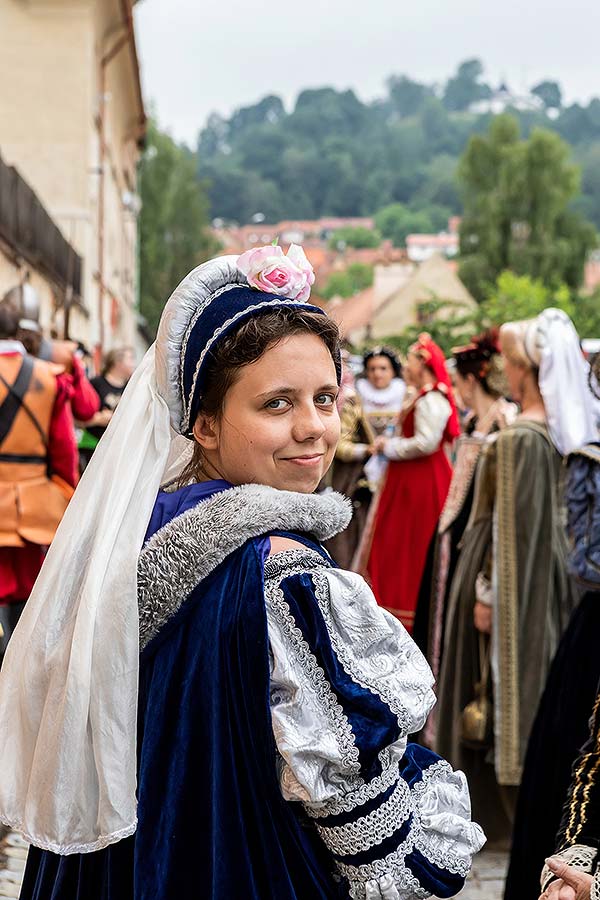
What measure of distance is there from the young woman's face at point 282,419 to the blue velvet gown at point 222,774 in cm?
14

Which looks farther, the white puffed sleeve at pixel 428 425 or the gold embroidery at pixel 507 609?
the white puffed sleeve at pixel 428 425

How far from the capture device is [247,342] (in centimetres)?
202

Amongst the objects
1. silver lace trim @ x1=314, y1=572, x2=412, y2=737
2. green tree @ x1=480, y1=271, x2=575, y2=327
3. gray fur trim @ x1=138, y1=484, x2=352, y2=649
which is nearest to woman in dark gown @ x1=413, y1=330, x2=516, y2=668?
gray fur trim @ x1=138, y1=484, x2=352, y2=649

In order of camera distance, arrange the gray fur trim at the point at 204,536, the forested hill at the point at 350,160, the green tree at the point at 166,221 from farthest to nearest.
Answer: the forested hill at the point at 350,160
the green tree at the point at 166,221
the gray fur trim at the point at 204,536

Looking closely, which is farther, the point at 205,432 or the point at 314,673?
the point at 205,432

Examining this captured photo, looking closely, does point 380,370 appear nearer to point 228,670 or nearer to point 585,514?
point 585,514

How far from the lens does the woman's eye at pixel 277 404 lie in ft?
6.62

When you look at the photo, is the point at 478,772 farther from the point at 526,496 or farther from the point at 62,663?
the point at 62,663

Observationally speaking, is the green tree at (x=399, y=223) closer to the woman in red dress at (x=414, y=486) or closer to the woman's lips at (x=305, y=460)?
the woman in red dress at (x=414, y=486)

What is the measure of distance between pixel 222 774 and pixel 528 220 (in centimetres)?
5561

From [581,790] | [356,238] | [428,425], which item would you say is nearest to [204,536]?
[581,790]

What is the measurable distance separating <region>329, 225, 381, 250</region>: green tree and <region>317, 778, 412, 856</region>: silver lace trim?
129 metres

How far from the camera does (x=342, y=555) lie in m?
9.84

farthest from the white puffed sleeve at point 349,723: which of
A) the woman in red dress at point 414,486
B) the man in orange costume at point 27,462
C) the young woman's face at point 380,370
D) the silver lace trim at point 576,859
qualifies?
the young woman's face at point 380,370
